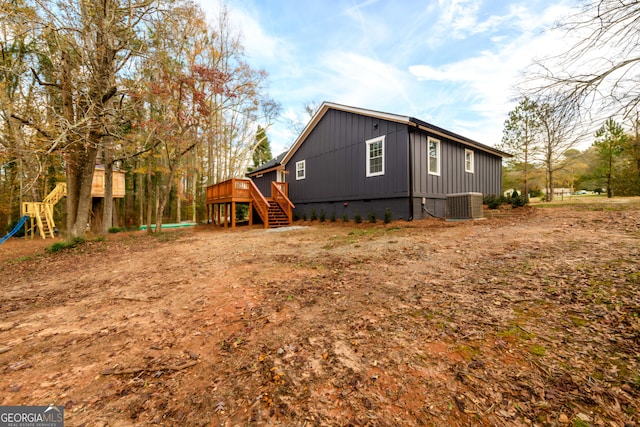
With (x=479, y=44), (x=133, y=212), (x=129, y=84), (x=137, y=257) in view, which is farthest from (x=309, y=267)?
(x=133, y=212)

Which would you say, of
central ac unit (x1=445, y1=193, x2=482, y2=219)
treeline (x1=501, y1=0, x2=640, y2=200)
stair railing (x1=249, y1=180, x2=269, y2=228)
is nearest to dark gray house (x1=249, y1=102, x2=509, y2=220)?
central ac unit (x1=445, y1=193, x2=482, y2=219)

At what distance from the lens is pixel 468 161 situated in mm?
11852

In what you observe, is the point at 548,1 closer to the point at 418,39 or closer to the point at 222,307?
the point at 418,39

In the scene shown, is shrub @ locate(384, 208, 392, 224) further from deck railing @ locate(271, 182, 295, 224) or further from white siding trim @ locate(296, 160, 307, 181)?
white siding trim @ locate(296, 160, 307, 181)

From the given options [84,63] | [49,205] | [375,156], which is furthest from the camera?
[49,205]

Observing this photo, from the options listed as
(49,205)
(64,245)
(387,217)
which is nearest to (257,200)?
(387,217)

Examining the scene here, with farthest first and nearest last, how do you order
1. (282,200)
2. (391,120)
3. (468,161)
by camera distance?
1. (282,200)
2. (468,161)
3. (391,120)

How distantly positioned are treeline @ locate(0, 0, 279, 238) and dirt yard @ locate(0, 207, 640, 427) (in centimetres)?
397

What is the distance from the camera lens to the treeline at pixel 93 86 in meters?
5.76

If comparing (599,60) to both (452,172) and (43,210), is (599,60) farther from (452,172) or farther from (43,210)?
(43,210)

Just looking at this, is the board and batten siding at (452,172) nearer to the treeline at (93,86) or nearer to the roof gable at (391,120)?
the roof gable at (391,120)

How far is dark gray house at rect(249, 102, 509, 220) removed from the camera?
9.29 meters

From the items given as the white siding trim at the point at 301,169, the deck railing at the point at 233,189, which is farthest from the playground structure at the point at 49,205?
the white siding trim at the point at 301,169

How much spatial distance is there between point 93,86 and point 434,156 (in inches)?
465
